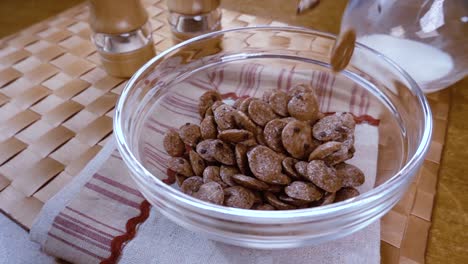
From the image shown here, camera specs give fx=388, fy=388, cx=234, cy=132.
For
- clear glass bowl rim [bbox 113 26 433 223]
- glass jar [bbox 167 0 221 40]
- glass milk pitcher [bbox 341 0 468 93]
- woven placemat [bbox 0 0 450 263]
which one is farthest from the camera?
glass jar [bbox 167 0 221 40]

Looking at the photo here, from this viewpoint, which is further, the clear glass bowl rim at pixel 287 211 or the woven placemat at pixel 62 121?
the woven placemat at pixel 62 121

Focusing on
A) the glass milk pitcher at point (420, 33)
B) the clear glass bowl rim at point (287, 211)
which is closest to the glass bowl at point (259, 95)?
the clear glass bowl rim at point (287, 211)

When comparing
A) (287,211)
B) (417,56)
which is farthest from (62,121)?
(417,56)

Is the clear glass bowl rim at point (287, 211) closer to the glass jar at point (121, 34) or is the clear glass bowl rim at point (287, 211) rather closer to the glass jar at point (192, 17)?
the glass jar at point (121, 34)

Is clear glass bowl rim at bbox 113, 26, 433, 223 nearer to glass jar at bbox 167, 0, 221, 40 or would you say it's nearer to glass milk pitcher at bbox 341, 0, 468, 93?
glass milk pitcher at bbox 341, 0, 468, 93

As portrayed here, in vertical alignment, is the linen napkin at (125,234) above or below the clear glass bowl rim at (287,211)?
below

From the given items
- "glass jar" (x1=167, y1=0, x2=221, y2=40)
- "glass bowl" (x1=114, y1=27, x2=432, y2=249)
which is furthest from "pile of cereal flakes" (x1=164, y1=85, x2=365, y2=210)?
"glass jar" (x1=167, y1=0, x2=221, y2=40)
